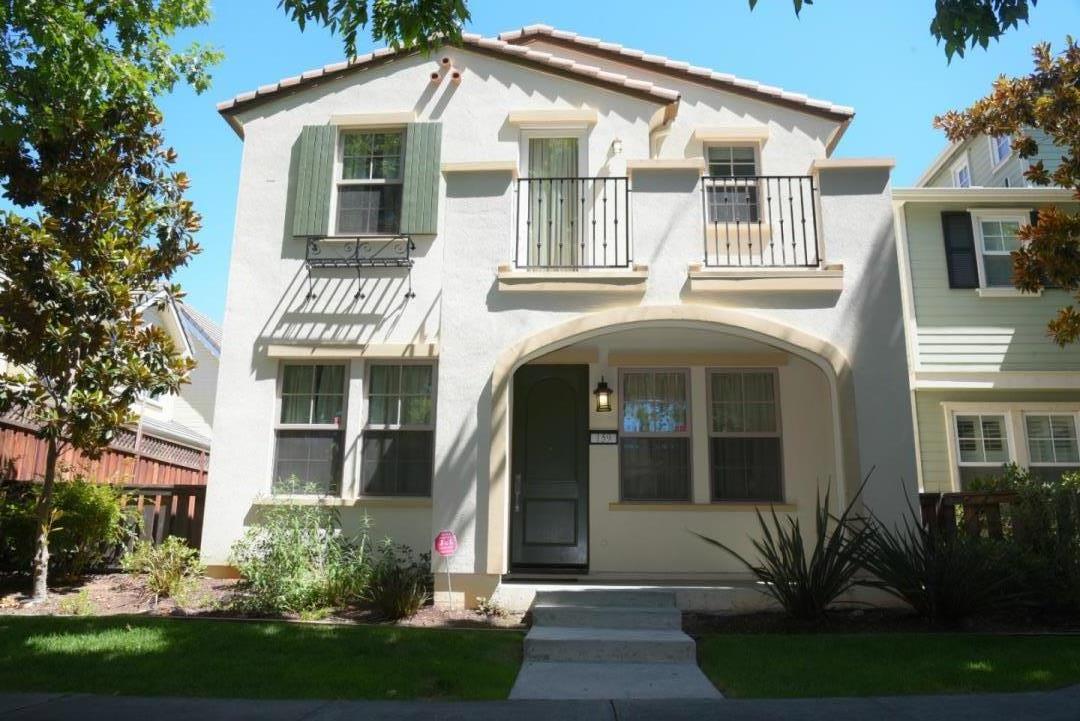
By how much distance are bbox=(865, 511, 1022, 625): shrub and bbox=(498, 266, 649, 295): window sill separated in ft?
11.4

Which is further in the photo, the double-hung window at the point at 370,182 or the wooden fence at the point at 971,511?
the double-hung window at the point at 370,182

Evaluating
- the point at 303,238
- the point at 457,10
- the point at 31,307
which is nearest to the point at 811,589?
the point at 457,10

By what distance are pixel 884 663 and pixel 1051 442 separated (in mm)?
8959

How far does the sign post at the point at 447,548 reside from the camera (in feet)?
25.7

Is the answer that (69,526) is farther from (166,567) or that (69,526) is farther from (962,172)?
(962,172)

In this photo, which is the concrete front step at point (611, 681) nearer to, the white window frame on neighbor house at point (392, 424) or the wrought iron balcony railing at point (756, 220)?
the white window frame on neighbor house at point (392, 424)

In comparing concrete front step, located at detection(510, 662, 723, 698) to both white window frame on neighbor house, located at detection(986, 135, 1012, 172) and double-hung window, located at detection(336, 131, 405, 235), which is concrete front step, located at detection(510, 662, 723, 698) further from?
white window frame on neighbor house, located at detection(986, 135, 1012, 172)

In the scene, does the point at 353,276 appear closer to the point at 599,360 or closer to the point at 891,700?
the point at 599,360

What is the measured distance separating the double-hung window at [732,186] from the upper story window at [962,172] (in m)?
10.1

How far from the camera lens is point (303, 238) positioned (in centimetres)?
1019

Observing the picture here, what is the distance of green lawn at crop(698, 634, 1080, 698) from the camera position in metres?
5.35

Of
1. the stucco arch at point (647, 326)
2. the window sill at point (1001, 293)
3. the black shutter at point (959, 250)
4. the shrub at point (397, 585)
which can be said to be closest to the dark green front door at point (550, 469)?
the shrub at point (397, 585)

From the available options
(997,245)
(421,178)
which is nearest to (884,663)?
(421,178)

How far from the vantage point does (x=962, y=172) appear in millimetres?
18734
